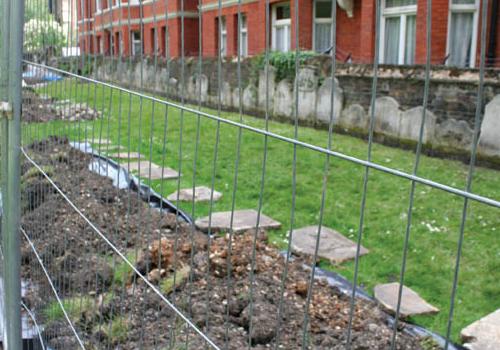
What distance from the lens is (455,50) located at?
815cm

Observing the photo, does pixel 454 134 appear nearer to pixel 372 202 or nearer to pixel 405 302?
pixel 372 202

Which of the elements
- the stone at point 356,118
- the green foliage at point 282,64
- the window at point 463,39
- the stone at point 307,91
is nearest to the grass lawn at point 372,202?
the stone at point 307,91

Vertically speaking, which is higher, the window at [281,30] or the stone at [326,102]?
the window at [281,30]

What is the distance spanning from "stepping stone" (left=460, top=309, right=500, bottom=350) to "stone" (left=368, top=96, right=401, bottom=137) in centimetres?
398

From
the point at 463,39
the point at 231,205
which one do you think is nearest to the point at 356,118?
the point at 463,39

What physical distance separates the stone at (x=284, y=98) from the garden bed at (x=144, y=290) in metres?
3.86

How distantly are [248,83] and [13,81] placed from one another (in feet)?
20.8

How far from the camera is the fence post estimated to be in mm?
2348

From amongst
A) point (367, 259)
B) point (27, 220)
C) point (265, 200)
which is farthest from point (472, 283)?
point (27, 220)

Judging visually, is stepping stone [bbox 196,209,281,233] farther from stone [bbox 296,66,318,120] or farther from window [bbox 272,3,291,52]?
window [bbox 272,3,291,52]

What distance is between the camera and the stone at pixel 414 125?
6.78 m

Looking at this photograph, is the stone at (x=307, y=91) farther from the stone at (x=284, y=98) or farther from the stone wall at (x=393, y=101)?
the stone at (x=284, y=98)

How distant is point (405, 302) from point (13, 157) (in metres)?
2.26

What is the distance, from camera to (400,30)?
903cm
